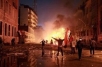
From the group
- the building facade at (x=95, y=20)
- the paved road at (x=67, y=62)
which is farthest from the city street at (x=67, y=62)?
the building facade at (x=95, y=20)

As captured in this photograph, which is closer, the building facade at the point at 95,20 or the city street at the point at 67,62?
the city street at the point at 67,62

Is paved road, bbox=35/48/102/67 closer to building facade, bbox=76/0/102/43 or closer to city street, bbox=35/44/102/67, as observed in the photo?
city street, bbox=35/44/102/67

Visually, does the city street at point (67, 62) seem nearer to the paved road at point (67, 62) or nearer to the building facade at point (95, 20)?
the paved road at point (67, 62)

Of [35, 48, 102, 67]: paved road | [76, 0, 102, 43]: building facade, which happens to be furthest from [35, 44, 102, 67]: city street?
[76, 0, 102, 43]: building facade

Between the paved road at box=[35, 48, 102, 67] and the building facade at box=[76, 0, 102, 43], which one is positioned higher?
the building facade at box=[76, 0, 102, 43]

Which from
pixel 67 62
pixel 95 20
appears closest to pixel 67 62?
pixel 67 62

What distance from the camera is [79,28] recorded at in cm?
8244

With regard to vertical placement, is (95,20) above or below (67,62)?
above

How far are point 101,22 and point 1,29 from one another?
27.7 meters

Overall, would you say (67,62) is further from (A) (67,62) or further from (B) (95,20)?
(B) (95,20)

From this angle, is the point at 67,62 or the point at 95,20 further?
the point at 95,20

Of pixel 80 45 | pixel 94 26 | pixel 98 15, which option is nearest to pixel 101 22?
pixel 98 15

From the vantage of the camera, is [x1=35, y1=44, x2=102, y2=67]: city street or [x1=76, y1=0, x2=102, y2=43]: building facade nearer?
[x1=35, y1=44, x2=102, y2=67]: city street

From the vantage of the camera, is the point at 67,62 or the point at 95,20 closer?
the point at 67,62
